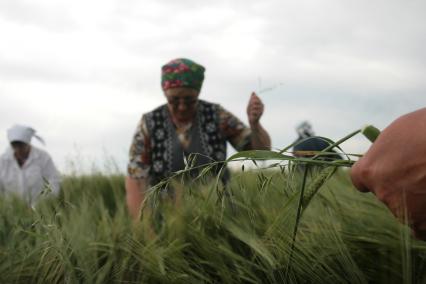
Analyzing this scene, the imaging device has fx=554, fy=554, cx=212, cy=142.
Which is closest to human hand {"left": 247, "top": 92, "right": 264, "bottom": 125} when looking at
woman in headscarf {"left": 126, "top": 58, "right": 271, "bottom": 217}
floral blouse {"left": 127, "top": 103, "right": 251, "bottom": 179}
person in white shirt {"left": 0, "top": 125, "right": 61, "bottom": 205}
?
woman in headscarf {"left": 126, "top": 58, "right": 271, "bottom": 217}

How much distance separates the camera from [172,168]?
2061 mm

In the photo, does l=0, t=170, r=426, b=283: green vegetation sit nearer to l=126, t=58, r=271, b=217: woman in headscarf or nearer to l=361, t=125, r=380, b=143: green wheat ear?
l=361, t=125, r=380, b=143: green wheat ear

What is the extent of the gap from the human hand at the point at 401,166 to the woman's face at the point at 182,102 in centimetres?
154

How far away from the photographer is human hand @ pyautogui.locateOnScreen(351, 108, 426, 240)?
1.92 feet

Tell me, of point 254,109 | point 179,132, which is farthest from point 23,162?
point 254,109

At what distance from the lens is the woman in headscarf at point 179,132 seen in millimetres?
2068

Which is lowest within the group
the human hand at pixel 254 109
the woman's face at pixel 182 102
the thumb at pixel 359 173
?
the thumb at pixel 359 173

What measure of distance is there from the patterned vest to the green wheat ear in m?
1.41

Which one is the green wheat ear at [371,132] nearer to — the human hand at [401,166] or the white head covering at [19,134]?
the human hand at [401,166]

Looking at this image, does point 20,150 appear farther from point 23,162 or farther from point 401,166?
point 401,166

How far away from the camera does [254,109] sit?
1841mm

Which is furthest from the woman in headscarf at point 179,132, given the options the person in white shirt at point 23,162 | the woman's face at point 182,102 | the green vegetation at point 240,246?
the person in white shirt at point 23,162

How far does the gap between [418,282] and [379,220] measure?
25 cm

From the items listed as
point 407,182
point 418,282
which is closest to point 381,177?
point 407,182
